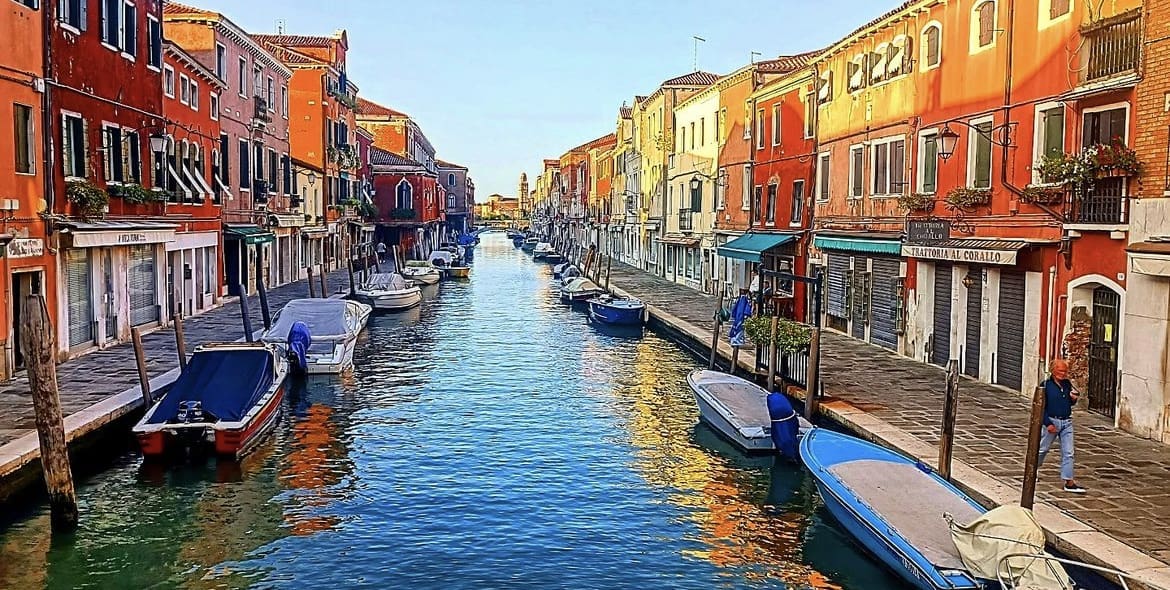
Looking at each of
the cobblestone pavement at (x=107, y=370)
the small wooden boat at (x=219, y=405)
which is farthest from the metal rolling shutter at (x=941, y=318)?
the cobblestone pavement at (x=107, y=370)

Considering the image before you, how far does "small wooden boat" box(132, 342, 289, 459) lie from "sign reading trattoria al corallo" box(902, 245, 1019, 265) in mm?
12176

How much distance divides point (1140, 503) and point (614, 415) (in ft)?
31.6

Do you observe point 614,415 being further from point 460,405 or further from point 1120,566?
point 1120,566

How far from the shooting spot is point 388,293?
119 feet

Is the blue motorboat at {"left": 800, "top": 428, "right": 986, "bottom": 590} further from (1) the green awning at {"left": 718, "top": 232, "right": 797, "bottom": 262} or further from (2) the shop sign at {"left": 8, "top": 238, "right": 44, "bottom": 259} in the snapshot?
(1) the green awning at {"left": 718, "top": 232, "right": 797, "bottom": 262}

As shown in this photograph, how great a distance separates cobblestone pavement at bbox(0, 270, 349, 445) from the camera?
14156 mm

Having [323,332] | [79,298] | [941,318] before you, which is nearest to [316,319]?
[323,332]

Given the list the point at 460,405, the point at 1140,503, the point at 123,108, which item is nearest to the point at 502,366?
the point at 460,405

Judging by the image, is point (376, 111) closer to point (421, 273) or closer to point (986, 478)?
point (421, 273)

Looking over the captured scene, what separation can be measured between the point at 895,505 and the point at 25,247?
14834 millimetres

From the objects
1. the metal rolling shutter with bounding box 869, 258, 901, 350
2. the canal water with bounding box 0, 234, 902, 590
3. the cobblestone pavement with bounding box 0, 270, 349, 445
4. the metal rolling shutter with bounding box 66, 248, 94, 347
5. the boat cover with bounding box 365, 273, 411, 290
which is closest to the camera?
the canal water with bounding box 0, 234, 902, 590

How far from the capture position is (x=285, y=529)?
11.7 metres

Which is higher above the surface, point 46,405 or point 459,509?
point 46,405

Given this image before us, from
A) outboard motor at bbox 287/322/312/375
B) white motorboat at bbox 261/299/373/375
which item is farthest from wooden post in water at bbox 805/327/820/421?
outboard motor at bbox 287/322/312/375
